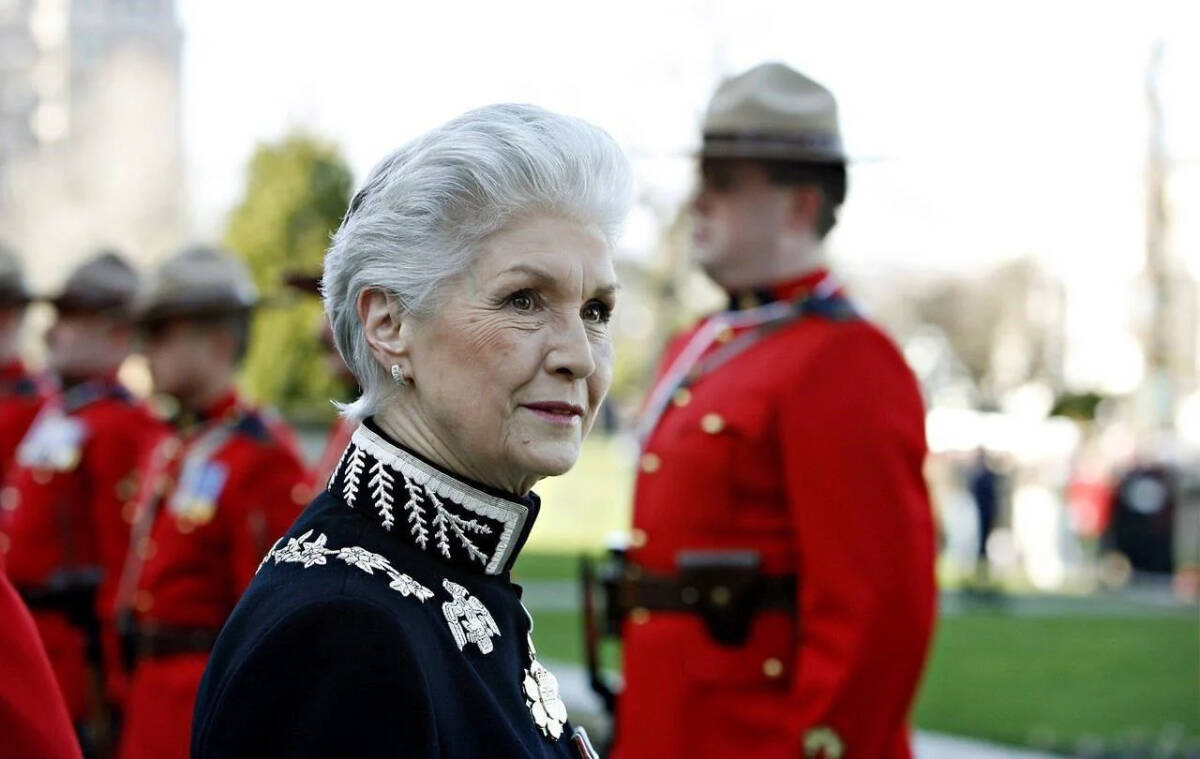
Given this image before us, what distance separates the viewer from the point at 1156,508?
2122 cm

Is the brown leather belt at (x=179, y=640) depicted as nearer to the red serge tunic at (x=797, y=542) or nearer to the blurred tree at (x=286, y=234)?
the red serge tunic at (x=797, y=542)

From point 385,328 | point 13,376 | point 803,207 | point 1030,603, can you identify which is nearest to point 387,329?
point 385,328

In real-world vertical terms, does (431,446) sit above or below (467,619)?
above

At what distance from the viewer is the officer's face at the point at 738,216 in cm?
422

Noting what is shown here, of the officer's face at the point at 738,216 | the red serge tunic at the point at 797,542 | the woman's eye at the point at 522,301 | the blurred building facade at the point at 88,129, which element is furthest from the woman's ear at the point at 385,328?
the blurred building facade at the point at 88,129

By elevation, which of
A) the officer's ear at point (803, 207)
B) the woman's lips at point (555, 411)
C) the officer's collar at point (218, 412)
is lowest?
the officer's collar at point (218, 412)

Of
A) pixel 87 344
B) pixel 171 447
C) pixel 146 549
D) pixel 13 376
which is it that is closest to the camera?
pixel 146 549

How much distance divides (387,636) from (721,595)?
2.16 meters

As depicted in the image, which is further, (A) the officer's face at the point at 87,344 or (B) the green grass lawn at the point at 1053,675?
(B) the green grass lawn at the point at 1053,675

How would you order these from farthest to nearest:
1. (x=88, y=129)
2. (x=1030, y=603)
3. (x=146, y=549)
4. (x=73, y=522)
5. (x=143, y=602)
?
(x=88, y=129), (x=1030, y=603), (x=73, y=522), (x=146, y=549), (x=143, y=602)

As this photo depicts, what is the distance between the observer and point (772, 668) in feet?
12.9

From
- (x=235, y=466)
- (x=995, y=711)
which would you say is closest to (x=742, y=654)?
(x=235, y=466)

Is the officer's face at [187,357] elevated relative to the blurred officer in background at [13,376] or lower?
elevated

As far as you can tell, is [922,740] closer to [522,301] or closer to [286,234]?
[522,301]
